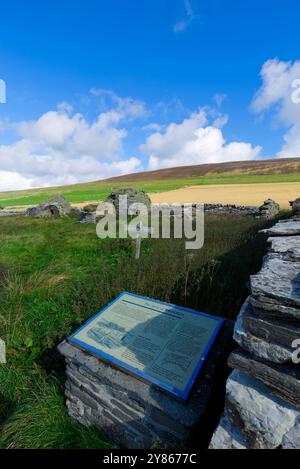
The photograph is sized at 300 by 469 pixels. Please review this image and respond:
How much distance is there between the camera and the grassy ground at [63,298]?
94.0 inches

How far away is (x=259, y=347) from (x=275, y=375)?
0.18 metres

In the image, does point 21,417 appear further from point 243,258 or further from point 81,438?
point 243,258

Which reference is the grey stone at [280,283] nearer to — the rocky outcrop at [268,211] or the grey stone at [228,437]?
the grey stone at [228,437]

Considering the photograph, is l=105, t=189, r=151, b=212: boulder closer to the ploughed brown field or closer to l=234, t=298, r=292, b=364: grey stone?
the ploughed brown field

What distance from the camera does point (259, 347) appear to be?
1.59m

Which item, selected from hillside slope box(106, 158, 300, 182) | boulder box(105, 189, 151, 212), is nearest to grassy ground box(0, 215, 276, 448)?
boulder box(105, 189, 151, 212)

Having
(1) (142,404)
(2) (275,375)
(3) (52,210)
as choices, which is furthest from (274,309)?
(3) (52,210)

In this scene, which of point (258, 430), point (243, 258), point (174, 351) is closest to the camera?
point (258, 430)

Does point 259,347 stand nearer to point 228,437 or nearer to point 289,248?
point 228,437

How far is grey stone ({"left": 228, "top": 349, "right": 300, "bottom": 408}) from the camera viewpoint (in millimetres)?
1419

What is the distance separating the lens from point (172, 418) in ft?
5.88
